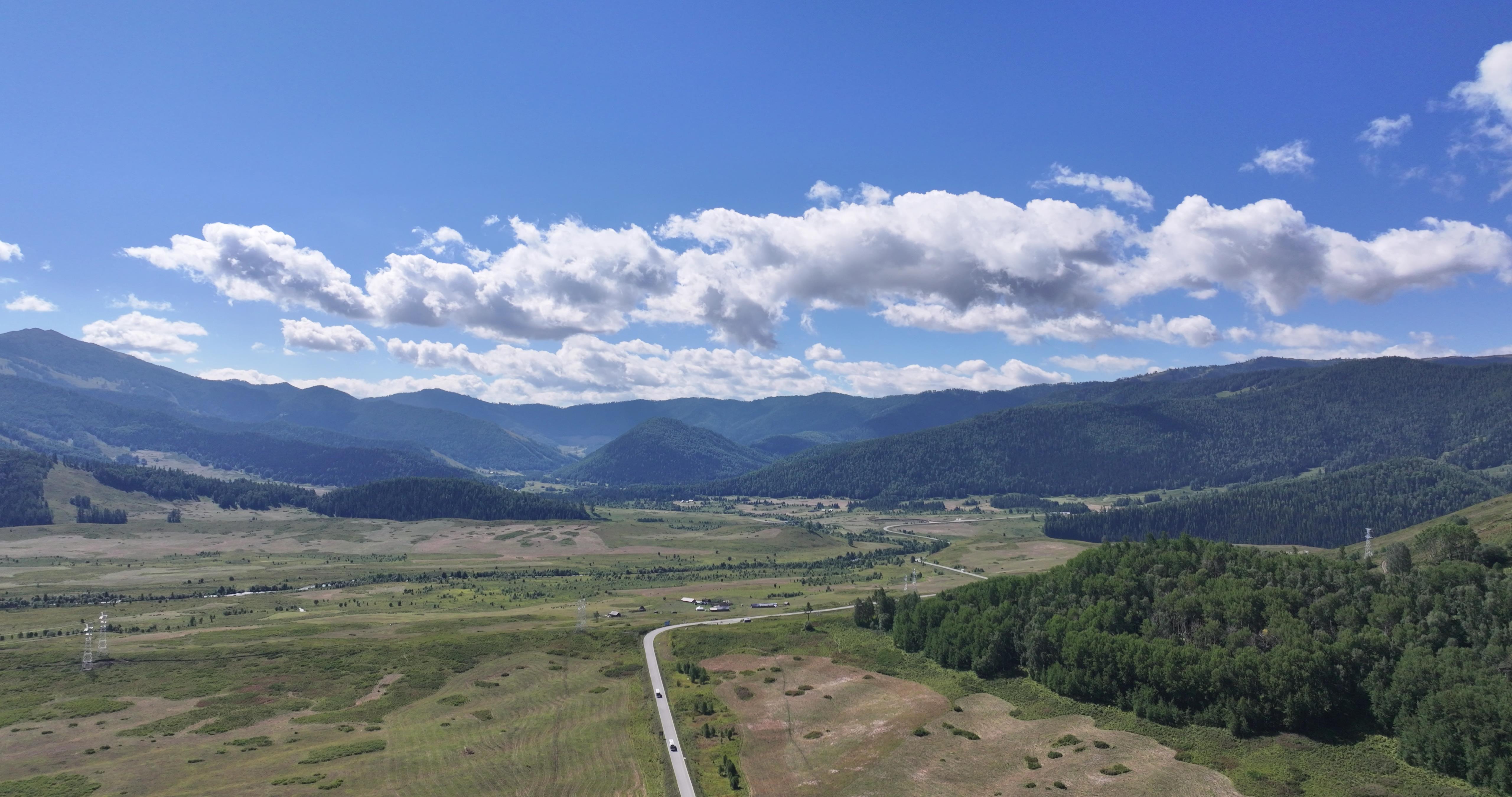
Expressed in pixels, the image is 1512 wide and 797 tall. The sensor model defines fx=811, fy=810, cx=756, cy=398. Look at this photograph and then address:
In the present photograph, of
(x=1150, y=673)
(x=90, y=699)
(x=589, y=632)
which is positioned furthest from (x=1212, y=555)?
(x=90, y=699)

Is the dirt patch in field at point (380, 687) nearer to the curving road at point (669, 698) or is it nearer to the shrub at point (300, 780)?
the shrub at point (300, 780)

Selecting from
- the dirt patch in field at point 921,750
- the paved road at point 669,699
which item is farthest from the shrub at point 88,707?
the dirt patch in field at point 921,750

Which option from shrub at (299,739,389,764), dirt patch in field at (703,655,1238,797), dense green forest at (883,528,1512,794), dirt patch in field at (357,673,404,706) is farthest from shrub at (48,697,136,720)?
dense green forest at (883,528,1512,794)

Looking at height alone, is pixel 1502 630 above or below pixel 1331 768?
above

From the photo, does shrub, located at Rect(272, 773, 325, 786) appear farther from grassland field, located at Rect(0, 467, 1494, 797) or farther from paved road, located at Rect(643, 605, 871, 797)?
paved road, located at Rect(643, 605, 871, 797)

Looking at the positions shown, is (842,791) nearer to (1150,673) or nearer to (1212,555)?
(1150,673)

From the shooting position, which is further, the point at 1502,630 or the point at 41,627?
the point at 41,627

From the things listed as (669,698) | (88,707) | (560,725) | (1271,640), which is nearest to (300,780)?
(560,725)
